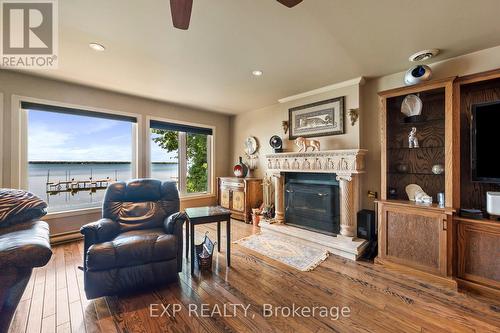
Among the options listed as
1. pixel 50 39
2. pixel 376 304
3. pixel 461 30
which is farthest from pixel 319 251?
pixel 50 39

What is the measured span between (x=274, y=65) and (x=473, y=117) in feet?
7.24

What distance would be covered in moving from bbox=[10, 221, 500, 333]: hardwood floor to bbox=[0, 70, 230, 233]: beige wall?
5.04ft

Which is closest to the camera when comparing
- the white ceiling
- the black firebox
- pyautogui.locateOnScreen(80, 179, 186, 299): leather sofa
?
the white ceiling

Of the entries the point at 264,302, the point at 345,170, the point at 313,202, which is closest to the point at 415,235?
the point at 345,170

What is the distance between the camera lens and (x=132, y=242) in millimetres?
1971

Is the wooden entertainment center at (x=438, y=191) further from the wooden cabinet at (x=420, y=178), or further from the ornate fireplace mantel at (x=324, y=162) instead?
the ornate fireplace mantel at (x=324, y=162)

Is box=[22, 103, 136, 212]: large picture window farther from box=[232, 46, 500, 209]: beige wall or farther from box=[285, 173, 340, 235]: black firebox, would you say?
box=[232, 46, 500, 209]: beige wall

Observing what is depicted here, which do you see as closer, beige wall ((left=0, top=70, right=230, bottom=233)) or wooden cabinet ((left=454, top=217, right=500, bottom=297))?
wooden cabinet ((left=454, top=217, right=500, bottom=297))

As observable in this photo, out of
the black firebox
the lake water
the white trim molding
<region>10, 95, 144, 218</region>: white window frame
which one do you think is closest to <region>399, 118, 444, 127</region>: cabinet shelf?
the white trim molding

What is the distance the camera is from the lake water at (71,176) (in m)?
3.23

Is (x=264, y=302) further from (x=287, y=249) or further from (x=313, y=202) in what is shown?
(x=313, y=202)

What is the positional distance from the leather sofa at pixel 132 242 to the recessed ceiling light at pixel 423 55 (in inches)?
126

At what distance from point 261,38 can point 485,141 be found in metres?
2.49

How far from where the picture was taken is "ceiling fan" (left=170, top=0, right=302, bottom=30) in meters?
1.24
